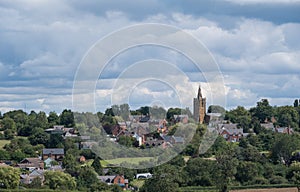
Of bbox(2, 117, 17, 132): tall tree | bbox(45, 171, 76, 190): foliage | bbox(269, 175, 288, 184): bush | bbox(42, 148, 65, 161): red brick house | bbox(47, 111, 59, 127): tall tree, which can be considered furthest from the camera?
bbox(47, 111, 59, 127): tall tree

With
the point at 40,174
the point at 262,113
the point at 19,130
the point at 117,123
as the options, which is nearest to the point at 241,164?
the point at 40,174

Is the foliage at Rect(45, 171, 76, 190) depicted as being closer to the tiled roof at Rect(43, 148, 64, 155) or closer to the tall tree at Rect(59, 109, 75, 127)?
the tiled roof at Rect(43, 148, 64, 155)

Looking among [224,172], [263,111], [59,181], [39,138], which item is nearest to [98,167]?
[59,181]

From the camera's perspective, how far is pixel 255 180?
46281 millimetres

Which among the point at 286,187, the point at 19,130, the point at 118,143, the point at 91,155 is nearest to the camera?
the point at 286,187

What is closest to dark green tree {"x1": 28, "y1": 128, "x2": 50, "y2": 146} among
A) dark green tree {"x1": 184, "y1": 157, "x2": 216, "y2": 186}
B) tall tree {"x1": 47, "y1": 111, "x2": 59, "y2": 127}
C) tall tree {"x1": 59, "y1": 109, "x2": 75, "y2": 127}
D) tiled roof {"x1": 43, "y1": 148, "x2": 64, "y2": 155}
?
tiled roof {"x1": 43, "y1": 148, "x2": 64, "y2": 155}

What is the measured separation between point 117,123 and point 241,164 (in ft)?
66.3

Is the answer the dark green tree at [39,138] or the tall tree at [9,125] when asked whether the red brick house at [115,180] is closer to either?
the dark green tree at [39,138]

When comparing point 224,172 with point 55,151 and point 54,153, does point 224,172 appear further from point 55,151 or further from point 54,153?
point 55,151

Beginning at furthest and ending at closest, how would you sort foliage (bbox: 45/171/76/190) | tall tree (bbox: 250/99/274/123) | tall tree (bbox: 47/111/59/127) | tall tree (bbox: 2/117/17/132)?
tall tree (bbox: 250/99/274/123) < tall tree (bbox: 47/111/59/127) < tall tree (bbox: 2/117/17/132) < foliage (bbox: 45/171/76/190)

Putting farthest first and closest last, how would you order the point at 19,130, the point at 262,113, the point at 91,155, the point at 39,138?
1. the point at 262,113
2. the point at 19,130
3. the point at 39,138
4. the point at 91,155

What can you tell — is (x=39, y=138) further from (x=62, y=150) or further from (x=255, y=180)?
(x=255, y=180)

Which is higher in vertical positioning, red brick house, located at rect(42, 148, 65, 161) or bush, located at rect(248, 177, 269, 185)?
red brick house, located at rect(42, 148, 65, 161)

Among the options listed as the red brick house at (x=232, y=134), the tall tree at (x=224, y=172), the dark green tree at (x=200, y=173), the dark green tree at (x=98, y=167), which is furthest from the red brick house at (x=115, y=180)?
the red brick house at (x=232, y=134)
